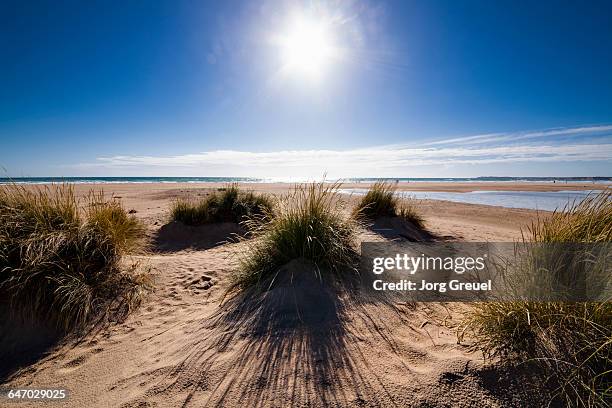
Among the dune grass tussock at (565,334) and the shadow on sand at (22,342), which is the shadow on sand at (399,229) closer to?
the dune grass tussock at (565,334)

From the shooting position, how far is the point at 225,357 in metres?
2.60

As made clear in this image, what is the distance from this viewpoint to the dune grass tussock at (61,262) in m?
3.61

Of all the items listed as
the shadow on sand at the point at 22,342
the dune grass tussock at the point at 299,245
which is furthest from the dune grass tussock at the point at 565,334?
the shadow on sand at the point at 22,342

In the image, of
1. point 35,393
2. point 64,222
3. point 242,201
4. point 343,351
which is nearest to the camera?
point 343,351

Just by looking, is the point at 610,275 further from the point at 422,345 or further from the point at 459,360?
the point at 422,345

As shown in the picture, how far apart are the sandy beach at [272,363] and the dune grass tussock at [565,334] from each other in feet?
0.88

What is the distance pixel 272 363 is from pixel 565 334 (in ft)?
7.83

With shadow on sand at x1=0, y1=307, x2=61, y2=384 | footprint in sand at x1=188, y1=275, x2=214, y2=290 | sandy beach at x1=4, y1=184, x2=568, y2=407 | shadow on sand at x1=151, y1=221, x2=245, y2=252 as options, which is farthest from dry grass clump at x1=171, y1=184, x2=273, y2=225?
shadow on sand at x1=0, y1=307, x2=61, y2=384

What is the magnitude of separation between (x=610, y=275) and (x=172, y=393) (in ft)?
12.3

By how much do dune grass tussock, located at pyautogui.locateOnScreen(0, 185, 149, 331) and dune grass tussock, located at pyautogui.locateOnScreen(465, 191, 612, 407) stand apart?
4.40 m

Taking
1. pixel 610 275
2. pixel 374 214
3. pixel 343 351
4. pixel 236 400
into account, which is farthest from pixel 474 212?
pixel 236 400

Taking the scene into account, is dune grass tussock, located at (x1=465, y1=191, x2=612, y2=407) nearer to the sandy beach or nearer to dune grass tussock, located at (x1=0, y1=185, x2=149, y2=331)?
the sandy beach

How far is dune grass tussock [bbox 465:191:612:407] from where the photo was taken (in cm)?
196

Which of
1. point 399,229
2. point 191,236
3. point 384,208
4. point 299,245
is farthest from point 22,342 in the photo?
point 384,208
